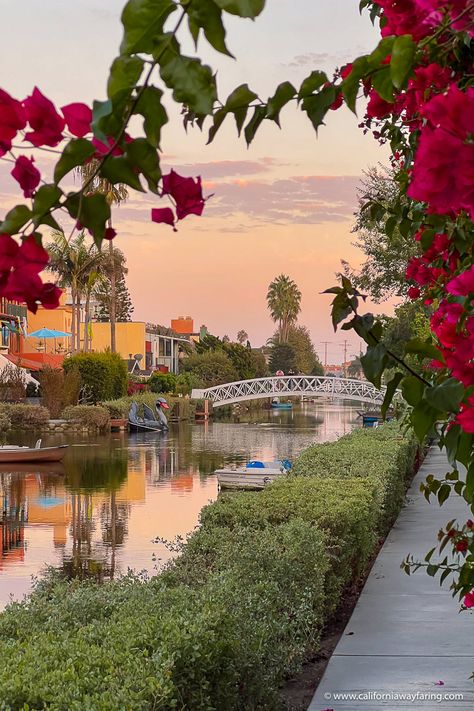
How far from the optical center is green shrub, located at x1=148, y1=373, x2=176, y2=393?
55.8 metres

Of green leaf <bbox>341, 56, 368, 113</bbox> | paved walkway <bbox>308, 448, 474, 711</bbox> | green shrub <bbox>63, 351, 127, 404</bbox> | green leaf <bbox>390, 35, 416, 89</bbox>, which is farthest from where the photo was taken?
green shrub <bbox>63, 351, 127, 404</bbox>

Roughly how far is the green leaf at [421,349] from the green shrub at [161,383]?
53992mm

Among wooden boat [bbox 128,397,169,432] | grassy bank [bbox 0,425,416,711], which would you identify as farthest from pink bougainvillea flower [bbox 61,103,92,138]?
wooden boat [bbox 128,397,169,432]

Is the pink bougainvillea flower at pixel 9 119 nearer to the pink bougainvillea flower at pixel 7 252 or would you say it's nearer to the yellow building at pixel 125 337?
the pink bougainvillea flower at pixel 7 252

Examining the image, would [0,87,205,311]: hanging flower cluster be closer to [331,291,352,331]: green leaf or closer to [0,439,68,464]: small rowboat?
[331,291,352,331]: green leaf

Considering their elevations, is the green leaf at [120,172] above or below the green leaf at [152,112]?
below

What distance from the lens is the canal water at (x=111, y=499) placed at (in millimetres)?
14898

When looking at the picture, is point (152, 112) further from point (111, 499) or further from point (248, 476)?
point (111, 499)

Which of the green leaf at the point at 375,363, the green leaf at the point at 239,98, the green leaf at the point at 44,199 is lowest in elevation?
the green leaf at the point at 375,363

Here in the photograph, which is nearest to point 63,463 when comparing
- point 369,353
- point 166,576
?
point 166,576

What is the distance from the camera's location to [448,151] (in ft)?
3.82

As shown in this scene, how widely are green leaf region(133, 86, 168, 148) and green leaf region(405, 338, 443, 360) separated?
2.35 ft

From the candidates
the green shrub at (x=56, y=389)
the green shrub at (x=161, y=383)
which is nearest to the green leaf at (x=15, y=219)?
the green shrub at (x=56, y=389)

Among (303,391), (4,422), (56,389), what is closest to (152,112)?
(4,422)
